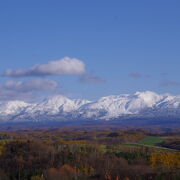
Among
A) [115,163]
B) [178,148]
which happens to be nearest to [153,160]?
[115,163]

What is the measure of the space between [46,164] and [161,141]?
140 ft

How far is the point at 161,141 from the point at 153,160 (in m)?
34.7

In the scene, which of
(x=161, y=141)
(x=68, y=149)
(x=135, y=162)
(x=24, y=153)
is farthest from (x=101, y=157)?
(x=161, y=141)

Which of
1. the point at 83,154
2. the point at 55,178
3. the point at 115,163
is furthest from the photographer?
the point at 83,154

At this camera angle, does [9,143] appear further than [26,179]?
Yes

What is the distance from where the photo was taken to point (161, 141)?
123188 mm

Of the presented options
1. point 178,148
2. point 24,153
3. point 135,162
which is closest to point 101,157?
point 135,162

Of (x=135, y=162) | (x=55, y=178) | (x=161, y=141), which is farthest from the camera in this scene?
(x=161, y=141)

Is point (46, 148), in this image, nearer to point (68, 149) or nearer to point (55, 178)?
point (68, 149)

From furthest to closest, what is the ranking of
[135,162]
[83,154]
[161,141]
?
[161,141], [83,154], [135,162]

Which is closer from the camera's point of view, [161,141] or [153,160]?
[153,160]

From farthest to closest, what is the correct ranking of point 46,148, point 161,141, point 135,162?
1. point 161,141
2. point 46,148
3. point 135,162

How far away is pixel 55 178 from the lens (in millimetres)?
64875

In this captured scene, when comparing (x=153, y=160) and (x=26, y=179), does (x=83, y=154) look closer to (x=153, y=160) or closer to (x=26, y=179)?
(x=153, y=160)
